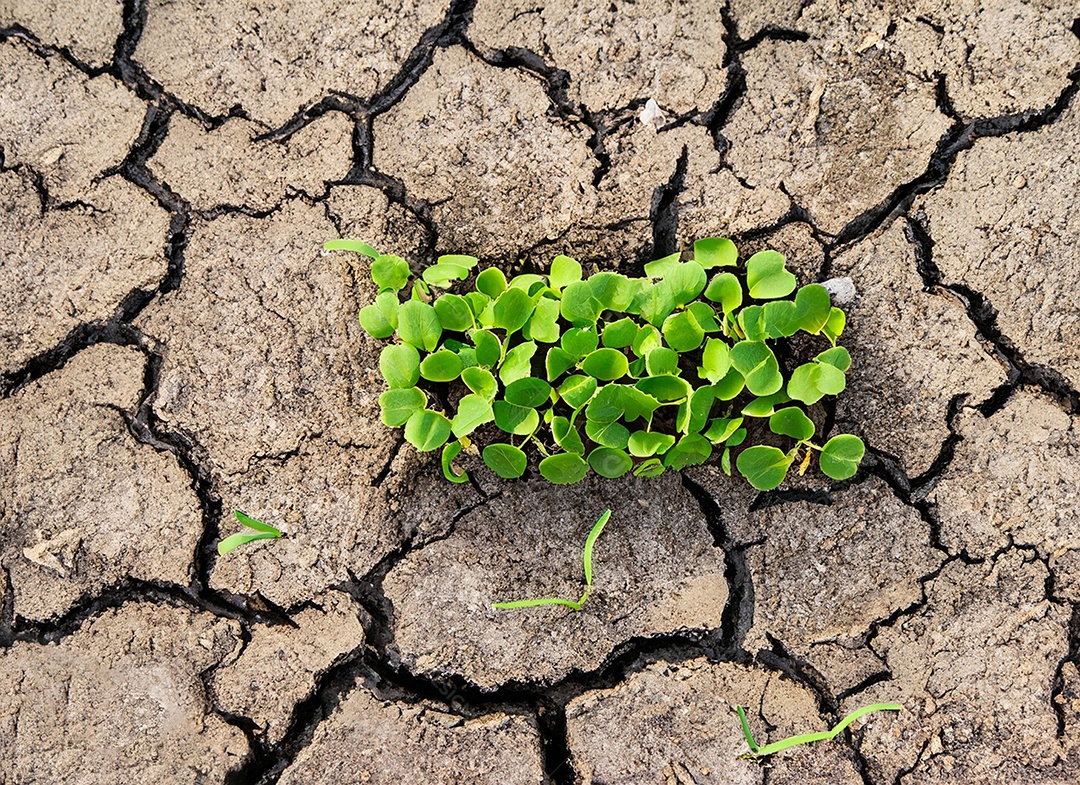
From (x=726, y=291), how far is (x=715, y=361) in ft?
0.46

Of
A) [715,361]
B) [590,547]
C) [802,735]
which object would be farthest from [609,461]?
[802,735]

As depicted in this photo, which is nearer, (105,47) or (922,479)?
(922,479)

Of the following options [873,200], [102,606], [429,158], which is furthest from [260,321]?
[873,200]

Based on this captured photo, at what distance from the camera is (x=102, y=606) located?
1.61m

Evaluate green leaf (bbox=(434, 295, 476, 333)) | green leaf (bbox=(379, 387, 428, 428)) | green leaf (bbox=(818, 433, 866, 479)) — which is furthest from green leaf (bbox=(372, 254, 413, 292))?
green leaf (bbox=(818, 433, 866, 479))

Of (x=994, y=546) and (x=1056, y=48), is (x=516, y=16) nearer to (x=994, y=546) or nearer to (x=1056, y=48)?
(x=1056, y=48)

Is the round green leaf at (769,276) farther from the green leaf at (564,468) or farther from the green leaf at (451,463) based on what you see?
the green leaf at (451,463)

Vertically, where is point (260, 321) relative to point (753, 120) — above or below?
below

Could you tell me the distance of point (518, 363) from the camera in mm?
1583

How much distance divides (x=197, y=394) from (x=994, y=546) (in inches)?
60.9

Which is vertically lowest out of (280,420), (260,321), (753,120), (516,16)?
(280,420)

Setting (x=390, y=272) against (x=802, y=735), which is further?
(x=390, y=272)

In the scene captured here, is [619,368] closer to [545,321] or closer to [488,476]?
[545,321]

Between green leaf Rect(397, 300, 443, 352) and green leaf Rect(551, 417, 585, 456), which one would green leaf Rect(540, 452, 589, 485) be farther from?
green leaf Rect(397, 300, 443, 352)
